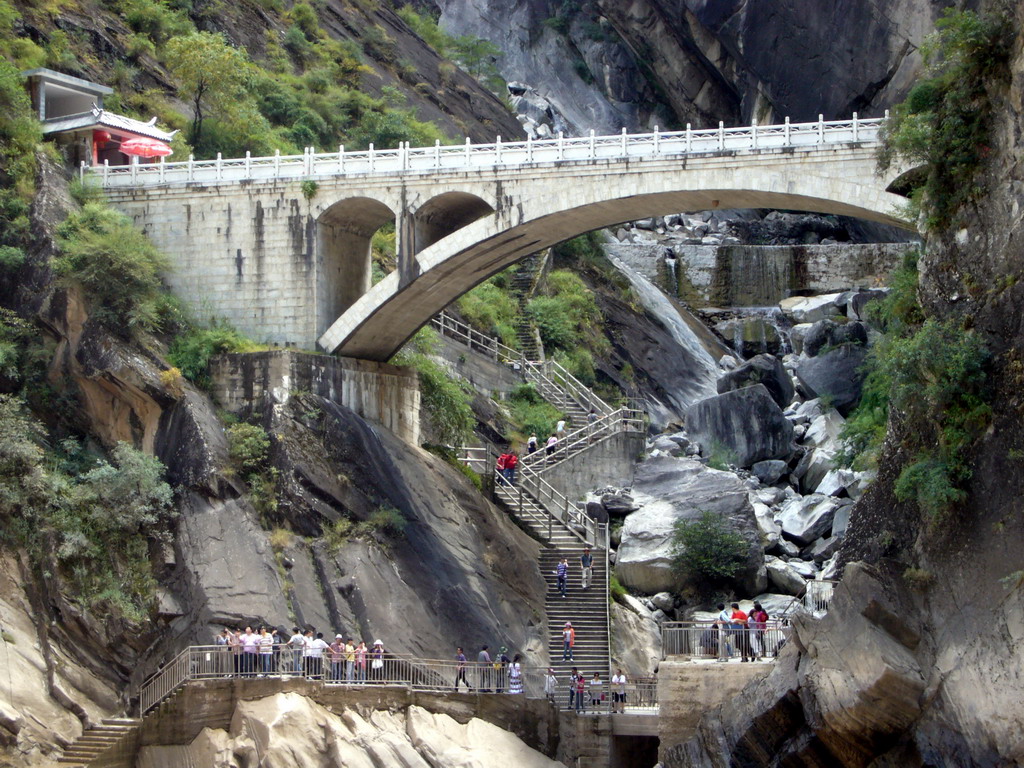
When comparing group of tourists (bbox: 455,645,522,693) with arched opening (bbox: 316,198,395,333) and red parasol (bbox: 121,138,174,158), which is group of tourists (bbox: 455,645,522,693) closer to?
arched opening (bbox: 316,198,395,333)

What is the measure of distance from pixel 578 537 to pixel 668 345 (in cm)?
1643

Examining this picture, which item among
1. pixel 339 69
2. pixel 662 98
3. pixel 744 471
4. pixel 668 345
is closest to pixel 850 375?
pixel 744 471

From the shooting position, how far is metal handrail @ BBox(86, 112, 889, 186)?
31.5 meters

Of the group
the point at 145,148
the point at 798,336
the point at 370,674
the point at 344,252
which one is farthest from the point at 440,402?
A: the point at 798,336

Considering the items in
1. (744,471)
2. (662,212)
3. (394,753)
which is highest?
(662,212)

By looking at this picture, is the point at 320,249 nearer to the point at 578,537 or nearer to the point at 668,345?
the point at 578,537

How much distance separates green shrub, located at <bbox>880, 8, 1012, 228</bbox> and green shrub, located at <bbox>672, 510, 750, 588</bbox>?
38.9 feet

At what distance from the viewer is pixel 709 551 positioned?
36.3 m

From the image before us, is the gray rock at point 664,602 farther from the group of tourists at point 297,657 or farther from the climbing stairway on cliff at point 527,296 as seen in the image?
the climbing stairway on cliff at point 527,296

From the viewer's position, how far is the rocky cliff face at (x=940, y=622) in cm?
2234

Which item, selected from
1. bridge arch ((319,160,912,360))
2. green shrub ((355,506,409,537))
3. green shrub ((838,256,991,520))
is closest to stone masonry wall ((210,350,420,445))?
bridge arch ((319,160,912,360))

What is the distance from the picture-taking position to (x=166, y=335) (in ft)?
115

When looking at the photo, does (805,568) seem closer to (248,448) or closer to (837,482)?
(837,482)

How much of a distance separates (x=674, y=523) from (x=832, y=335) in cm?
1265
